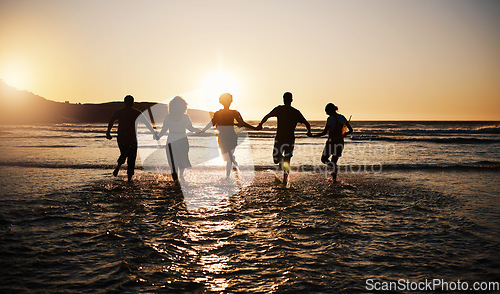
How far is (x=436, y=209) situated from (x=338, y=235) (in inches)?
105

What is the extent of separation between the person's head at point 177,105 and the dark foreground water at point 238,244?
319 centimetres

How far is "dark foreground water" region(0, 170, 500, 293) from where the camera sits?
286 cm

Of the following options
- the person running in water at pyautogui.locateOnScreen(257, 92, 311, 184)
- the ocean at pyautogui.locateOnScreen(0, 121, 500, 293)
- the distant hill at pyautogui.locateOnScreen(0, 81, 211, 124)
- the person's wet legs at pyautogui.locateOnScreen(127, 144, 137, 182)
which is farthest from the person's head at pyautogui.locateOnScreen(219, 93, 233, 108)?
the distant hill at pyautogui.locateOnScreen(0, 81, 211, 124)

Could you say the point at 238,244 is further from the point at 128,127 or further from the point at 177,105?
the point at 177,105

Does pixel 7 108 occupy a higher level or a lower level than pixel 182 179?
higher

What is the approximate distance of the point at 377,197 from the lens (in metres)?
6.74

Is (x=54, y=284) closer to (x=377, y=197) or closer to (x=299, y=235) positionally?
(x=299, y=235)

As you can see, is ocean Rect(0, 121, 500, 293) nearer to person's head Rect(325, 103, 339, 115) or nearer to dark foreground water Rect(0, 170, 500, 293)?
dark foreground water Rect(0, 170, 500, 293)

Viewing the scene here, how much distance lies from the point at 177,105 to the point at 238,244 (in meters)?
6.03

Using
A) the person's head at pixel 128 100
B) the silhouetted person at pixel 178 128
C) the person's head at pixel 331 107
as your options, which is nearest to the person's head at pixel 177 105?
the silhouetted person at pixel 178 128

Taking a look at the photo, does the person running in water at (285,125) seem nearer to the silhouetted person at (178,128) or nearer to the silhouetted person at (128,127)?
the silhouetted person at (178,128)

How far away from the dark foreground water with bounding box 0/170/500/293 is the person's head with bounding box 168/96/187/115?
10.5 ft

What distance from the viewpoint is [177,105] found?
8930 millimetres

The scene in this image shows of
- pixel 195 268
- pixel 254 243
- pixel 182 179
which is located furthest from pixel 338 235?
pixel 182 179
